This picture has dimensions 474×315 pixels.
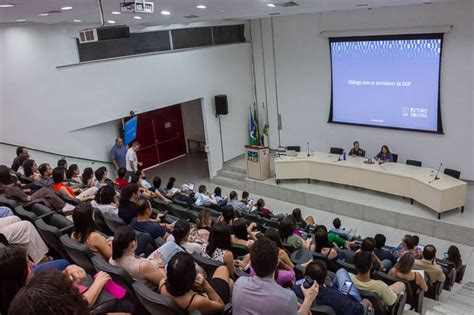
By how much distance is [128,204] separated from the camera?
14.4 ft

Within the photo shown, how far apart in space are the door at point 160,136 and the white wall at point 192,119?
14 centimetres

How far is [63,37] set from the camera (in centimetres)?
813

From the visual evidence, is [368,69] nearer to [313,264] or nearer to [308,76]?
[308,76]

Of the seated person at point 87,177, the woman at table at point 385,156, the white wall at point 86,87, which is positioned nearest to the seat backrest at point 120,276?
the seated person at point 87,177

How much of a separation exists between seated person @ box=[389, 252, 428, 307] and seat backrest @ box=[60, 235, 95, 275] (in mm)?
3133

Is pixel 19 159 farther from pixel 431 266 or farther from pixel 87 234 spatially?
pixel 431 266

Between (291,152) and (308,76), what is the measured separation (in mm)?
2229

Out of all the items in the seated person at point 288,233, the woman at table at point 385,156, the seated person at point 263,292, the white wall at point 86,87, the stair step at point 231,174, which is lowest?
the stair step at point 231,174

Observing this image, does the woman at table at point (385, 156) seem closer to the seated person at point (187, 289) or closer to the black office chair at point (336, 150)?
the black office chair at point (336, 150)

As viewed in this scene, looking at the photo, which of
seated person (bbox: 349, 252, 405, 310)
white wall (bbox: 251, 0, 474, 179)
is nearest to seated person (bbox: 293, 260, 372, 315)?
seated person (bbox: 349, 252, 405, 310)

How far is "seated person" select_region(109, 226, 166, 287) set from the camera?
288cm

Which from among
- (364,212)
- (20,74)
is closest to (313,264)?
(364,212)

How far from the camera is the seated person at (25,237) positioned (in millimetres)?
3178

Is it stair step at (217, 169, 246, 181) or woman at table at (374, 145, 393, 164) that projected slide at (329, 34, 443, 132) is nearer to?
woman at table at (374, 145, 393, 164)
